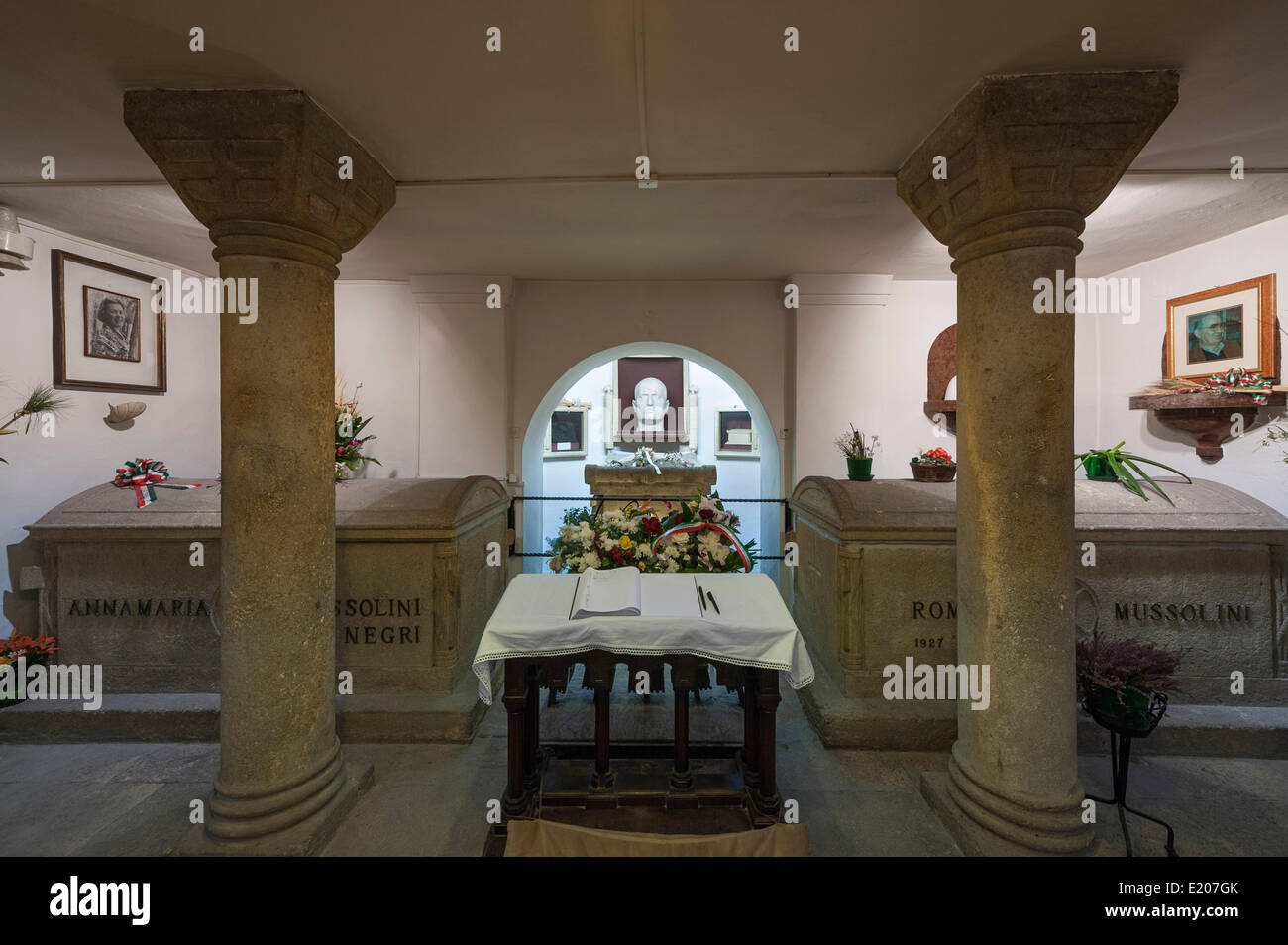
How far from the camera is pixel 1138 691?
2.57 m

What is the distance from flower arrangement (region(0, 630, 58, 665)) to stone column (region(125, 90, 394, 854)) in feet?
6.82

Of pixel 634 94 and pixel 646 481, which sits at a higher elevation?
pixel 634 94

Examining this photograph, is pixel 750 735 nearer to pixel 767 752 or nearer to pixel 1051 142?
pixel 767 752

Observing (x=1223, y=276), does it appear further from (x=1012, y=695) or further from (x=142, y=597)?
(x=142, y=597)

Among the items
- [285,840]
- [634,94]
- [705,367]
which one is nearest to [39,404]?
[285,840]

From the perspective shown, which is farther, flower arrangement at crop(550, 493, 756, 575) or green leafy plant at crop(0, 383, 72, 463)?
green leafy plant at crop(0, 383, 72, 463)

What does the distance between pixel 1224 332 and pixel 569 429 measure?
333 inches

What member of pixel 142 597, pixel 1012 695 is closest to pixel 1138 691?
pixel 1012 695

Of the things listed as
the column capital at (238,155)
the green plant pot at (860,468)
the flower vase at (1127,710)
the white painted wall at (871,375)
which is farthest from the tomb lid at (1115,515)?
the column capital at (238,155)

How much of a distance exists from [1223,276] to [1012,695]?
435cm

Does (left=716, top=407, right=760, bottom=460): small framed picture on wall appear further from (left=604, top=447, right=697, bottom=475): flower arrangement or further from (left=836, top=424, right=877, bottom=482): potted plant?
(left=836, top=424, right=877, bottom=482): potted plant

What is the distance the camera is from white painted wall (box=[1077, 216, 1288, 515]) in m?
4.25

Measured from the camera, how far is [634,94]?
2635 mm

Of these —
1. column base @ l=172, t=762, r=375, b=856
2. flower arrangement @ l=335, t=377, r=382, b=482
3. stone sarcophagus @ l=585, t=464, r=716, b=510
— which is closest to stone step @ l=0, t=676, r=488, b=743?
column base @ l=172, t=762, r=375, b=856
